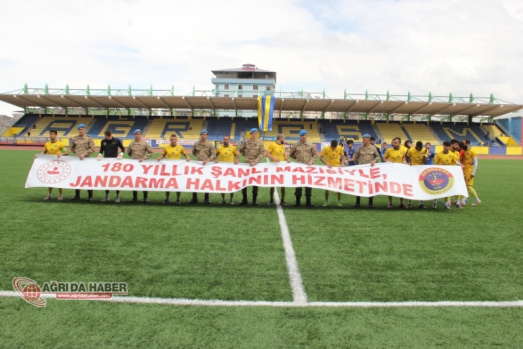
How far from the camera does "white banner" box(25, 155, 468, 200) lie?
8.60 metres

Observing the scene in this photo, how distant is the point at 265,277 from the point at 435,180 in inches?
237

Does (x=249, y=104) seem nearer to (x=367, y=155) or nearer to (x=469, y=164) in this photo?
(x=469, y=164)

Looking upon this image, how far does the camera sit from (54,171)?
8.82 meters

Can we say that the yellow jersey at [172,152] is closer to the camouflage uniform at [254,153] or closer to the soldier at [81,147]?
the camouflage uniform at [254,153]

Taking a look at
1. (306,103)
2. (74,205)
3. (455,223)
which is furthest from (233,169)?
(306,103)

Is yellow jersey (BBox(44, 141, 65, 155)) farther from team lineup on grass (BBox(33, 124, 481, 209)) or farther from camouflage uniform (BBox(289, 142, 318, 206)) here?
camouflage uniform (BBox(289, 142, 318, 206))

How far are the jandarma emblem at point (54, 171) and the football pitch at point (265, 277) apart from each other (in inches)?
43.2

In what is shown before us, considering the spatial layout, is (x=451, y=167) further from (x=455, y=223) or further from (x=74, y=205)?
(x=74, y=205)

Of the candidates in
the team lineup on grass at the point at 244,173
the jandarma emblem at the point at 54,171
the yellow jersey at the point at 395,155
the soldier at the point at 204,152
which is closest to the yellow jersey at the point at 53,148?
the team lineup on grass at the point at 244,173

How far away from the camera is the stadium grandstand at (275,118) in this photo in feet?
127

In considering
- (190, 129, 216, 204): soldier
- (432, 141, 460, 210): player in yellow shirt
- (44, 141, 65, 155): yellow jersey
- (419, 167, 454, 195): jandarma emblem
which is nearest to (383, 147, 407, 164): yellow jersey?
(419, 167, 454, 195): jandarma emblem

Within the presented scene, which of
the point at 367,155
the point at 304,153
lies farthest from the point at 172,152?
the point at 367,155

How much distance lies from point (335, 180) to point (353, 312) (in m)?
5.41

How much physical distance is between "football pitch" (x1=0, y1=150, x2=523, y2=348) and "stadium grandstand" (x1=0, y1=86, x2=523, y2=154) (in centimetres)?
3193
